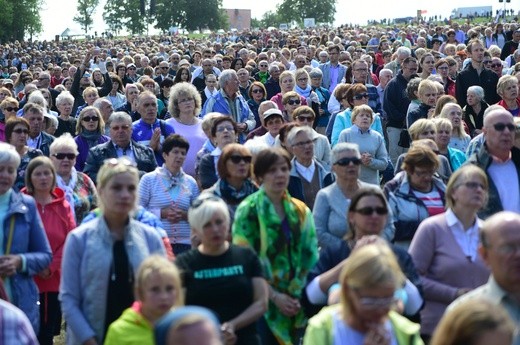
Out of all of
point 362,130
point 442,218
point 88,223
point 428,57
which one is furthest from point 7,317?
point 428,57

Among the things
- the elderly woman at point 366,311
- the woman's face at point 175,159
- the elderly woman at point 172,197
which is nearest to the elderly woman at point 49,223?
the elderly woman at point 172,197

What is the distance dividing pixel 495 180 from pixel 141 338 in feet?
11.4

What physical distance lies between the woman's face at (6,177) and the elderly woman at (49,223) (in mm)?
685

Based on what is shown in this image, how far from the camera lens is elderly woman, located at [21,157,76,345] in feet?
23.1

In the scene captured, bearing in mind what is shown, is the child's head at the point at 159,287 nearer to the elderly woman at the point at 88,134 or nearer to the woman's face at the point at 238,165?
the woman's face at the point at 238,165

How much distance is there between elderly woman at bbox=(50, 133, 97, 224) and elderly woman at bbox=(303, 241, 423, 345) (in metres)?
4.01

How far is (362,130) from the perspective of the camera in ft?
32.1

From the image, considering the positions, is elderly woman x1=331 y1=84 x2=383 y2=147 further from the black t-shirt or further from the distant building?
the distant building

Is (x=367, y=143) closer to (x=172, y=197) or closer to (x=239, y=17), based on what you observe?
(x=172, y=197)

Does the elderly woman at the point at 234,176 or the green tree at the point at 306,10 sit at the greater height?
the green tree at the point at 306,10

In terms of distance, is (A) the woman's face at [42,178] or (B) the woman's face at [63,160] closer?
(A) the woman's face at [42,178]

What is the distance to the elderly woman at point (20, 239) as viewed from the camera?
6156 mm

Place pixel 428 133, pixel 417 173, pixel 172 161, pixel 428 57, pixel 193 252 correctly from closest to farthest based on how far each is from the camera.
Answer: pixel 193 252 → pixel 417 173 → pixel 172 161 → pixel 428 133 → pixel 428 57

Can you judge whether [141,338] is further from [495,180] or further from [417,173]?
[495,180]
